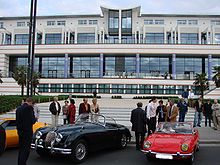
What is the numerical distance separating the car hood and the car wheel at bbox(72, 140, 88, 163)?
1.92 meters

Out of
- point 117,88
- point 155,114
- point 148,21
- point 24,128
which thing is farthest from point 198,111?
point 148,21

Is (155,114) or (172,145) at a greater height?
(155,114)

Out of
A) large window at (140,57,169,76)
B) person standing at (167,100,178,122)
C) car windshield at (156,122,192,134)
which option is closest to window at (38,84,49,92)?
large window at (140,57,169,76)

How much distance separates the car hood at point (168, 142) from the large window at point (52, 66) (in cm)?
4833

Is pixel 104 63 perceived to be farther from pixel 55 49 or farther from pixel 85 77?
pixel 55 49

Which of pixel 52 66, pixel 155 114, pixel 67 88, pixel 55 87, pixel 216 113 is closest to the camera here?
pixel 155 114

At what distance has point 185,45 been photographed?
50438mm

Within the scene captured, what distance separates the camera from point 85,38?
56.3 m

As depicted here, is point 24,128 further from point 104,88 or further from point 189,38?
point 189,38

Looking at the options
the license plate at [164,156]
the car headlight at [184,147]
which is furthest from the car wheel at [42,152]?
the car headlight at [184,147]

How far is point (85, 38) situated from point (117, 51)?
9.77 metres

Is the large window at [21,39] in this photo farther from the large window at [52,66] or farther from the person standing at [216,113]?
the person standing at [216,113]

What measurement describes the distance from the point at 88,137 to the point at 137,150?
7.83 feet

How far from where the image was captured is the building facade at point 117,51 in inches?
1923
